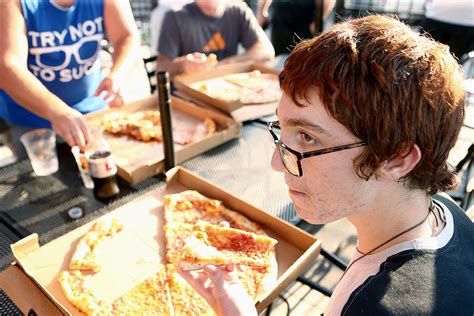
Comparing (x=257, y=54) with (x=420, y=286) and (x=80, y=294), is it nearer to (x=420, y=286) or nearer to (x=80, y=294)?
(x=80, y=294)

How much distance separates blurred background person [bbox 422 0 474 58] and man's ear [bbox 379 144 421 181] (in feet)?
11.9

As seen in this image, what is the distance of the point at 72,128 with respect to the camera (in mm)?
2074

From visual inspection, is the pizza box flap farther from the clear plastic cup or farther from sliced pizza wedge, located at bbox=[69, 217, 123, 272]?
the clear plastic cup

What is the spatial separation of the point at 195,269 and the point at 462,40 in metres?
4.18

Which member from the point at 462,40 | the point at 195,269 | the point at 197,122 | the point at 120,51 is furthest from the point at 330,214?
the point at 462,40

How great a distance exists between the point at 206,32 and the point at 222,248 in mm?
2963

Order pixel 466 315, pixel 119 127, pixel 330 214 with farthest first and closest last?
pixel 119 127
pixel 330 214
pixel 466 315

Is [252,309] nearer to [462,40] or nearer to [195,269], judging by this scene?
[195,269]

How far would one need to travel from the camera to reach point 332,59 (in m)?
1.05

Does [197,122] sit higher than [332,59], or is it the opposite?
[332,59]

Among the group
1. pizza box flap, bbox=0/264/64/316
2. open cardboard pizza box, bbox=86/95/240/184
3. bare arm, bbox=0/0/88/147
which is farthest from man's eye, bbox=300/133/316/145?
bare arm, bbox=0/0/88/147

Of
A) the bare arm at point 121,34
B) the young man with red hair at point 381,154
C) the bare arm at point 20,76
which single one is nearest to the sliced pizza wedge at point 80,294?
the young man with red hair at point 381,154

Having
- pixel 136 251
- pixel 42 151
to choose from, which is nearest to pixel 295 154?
pixel 136 251

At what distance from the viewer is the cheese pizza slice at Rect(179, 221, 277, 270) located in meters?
1.38
